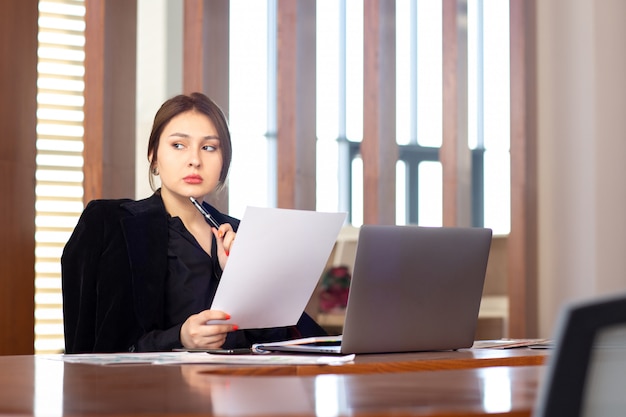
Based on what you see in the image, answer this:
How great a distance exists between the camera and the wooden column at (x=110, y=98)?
2992 mm

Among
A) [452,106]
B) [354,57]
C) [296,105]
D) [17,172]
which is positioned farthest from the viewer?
[354,57]

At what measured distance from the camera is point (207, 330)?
1.76 m

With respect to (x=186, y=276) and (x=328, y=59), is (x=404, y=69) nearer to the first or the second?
(x=328, y=59)

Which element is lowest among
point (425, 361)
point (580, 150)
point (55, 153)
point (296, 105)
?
point (425, 361)

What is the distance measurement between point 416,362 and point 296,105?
216 cm

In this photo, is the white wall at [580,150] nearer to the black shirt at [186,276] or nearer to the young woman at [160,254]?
the young woman at [160,254]

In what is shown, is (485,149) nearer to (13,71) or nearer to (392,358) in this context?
(13,71)

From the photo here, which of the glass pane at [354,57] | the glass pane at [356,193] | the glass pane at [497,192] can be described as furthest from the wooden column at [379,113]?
the glass pane at [356,193]

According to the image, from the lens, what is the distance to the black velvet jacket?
2.13 meters

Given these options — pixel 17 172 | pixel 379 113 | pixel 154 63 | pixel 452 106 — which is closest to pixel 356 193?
pixel 154 63

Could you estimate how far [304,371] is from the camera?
1287 millimetres

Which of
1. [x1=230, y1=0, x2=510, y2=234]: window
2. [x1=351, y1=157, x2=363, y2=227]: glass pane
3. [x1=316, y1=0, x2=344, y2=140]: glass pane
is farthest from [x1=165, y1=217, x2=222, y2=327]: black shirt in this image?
[x1=351, y1=157, x2=363, y2=227]: glass pane

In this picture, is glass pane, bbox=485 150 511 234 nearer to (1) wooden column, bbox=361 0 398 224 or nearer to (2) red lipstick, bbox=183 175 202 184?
(1) wooden column, bbox=361 0 398 224

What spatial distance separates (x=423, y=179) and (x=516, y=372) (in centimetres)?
651
